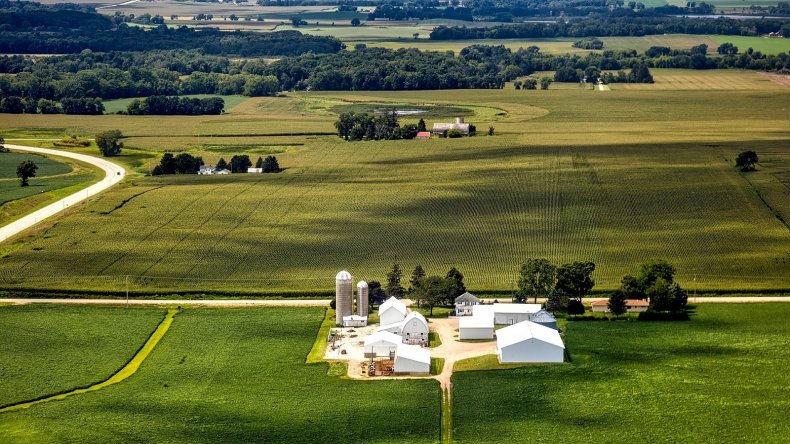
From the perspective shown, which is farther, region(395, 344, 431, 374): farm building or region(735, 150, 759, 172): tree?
region(735, 150, 759, 172): tree

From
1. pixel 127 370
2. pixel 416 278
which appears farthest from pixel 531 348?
pixel 127 370

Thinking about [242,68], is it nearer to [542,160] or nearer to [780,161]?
[542,160]

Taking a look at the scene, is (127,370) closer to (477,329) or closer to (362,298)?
(362,298)

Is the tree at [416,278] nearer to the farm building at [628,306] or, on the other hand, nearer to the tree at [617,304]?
the farm building at [628,306]

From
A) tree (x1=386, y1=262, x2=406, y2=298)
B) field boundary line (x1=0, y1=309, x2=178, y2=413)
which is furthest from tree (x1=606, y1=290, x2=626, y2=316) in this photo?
field boundary line (x1=0, y1=309, x2=178, y2=413)

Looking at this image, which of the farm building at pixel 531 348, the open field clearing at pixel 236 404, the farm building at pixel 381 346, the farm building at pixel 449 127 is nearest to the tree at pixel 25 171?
the farm building at pixel 449 127

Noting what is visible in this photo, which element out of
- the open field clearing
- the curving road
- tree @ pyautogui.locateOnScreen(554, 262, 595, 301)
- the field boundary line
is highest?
tree @ pyautogui.locateOnScreen(554, 262, 595, 301)

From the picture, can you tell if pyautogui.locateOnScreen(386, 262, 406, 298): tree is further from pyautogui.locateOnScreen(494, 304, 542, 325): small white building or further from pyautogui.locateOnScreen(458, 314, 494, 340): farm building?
pyautogui.locateOnScreen(458, 314, 494, 340): farm building
